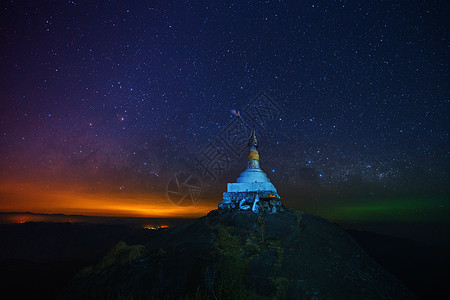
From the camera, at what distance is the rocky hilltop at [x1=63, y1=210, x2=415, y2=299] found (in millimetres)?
15375

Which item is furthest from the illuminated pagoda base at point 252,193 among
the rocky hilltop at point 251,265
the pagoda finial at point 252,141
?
the pagoda finial at point 252,141

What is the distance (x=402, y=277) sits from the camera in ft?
177

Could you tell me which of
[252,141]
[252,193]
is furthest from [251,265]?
[252,141]

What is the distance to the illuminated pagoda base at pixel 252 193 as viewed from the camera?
26297mm

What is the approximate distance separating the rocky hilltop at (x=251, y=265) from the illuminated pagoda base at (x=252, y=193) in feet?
4.70

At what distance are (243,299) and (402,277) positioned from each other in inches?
2736

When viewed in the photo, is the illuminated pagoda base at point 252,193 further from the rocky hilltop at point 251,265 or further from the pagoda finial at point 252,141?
the pagoda finial at point 252,141

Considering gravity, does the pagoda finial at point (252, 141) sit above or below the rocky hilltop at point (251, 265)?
above

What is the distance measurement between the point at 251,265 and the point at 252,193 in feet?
38.5

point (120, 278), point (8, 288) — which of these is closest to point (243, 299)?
point (120, 278)

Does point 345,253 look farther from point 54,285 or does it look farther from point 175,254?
point 54,285

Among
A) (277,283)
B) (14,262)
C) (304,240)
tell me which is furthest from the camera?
(14,262)

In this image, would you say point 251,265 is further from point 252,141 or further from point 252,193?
point 252,141

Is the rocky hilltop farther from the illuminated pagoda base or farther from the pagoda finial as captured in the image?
the pagoda finial
